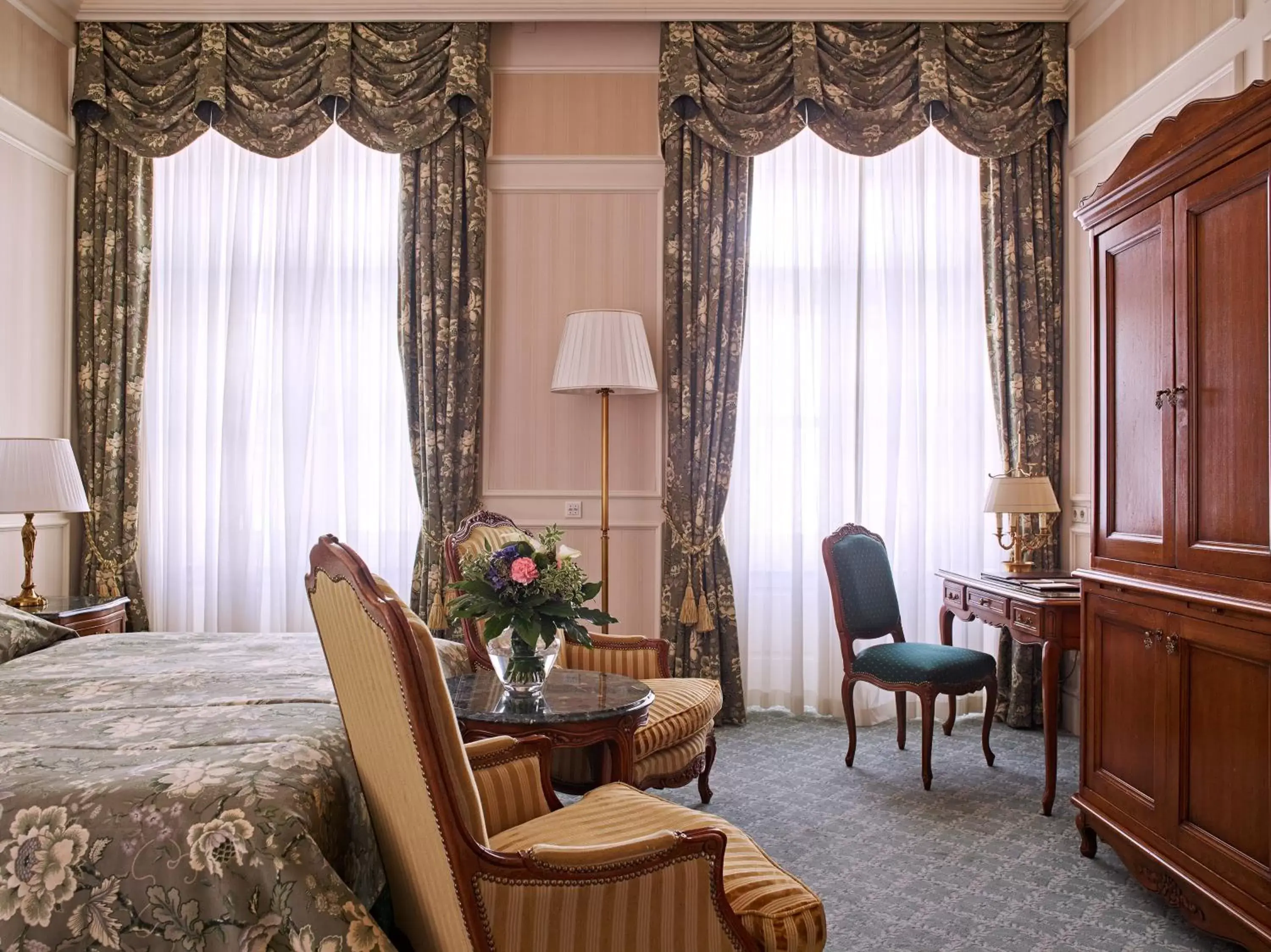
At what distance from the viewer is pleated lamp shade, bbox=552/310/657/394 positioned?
429 cm

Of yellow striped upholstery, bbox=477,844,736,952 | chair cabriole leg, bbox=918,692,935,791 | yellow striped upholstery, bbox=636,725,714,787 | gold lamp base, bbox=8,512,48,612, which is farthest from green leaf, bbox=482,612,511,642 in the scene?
gold lamp base, bbox=8,512,48,612

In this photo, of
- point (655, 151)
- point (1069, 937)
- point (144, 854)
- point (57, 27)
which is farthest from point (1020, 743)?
point (57, 27)

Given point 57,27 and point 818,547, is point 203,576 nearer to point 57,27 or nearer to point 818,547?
point 57,27

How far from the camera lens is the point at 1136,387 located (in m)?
2.85

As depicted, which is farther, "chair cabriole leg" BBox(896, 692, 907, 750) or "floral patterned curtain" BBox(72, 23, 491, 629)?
"floral patterned curtain" BBox(72, 23, 491, 629)

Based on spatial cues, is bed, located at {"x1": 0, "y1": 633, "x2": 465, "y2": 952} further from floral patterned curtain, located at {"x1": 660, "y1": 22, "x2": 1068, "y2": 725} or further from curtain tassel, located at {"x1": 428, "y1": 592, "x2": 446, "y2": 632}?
floral patterned curtain, located at {"x1": 660, "y1": 22, "x2": 1068, "y2": 725}

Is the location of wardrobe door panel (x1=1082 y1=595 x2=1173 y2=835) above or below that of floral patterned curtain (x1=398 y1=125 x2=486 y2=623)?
below

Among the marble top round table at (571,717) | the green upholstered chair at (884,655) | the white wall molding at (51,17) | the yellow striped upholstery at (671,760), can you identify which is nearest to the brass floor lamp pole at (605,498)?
the green upholstered chair at (884,655)

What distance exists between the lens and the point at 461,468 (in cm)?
462

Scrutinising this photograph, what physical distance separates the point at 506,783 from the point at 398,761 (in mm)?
750

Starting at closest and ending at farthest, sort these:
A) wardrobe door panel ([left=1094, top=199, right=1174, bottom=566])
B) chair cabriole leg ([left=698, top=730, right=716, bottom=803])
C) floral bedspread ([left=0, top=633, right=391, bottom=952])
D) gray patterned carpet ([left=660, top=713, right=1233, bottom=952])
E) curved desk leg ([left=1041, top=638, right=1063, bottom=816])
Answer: floral bedspread ([left=0, top=633, right=391, bottom=952])
gray patterned carpet ([left=660, top=713, right=1233, bottom=952])
wardrobe door panel ([left=1094, top=199, right=1174, bottom=566])
curved desk leg ([left=1041, top=638, right=1063, bottom=816])
chair cabriole leg ([left=698, top=730, right=716, bottom=803])

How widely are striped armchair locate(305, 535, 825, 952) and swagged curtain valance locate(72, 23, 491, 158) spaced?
353cm

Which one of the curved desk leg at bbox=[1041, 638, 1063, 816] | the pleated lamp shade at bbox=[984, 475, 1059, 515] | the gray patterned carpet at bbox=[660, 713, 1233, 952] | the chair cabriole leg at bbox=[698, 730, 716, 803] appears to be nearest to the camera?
the gray patterned carpet at bbox=[660, 713, 1233, 952]

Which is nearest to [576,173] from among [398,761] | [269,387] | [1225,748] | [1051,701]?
[269,387]
